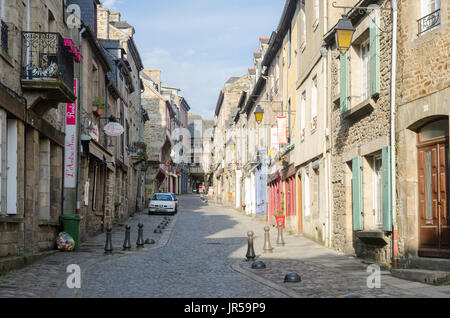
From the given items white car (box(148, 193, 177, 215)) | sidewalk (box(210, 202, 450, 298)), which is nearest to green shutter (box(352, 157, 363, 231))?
sidewalk (box(210, 202, 450, 298))

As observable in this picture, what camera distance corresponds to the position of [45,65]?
13.3 metres

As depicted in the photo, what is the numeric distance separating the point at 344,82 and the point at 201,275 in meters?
6.39

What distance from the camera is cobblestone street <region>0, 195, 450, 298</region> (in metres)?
9.31

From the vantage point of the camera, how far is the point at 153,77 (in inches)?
2279

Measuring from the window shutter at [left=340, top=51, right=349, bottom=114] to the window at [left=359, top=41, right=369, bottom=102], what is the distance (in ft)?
1.19

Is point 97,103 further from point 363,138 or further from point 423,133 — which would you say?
point 423,133

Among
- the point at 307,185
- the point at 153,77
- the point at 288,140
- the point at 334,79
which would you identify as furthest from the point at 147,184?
the point at 334,79

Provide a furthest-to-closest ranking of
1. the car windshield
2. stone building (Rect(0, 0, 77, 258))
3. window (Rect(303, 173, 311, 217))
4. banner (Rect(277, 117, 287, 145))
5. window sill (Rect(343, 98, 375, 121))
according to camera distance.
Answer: the car windshield < banner (Rect(277, 117, 287, 145)) < window (Rect(303, 173, 311, 217)) < window sill (Rect(343, 98, 375, 121)) < stone building (Rect(0, 0, 77, 258))

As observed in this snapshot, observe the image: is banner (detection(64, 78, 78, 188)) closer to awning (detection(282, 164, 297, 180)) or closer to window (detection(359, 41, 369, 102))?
window (detection(359, 41, 369, 102))

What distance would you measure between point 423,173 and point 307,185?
9.88 meters

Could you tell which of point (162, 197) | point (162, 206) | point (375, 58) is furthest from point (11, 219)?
point (162, 197)
